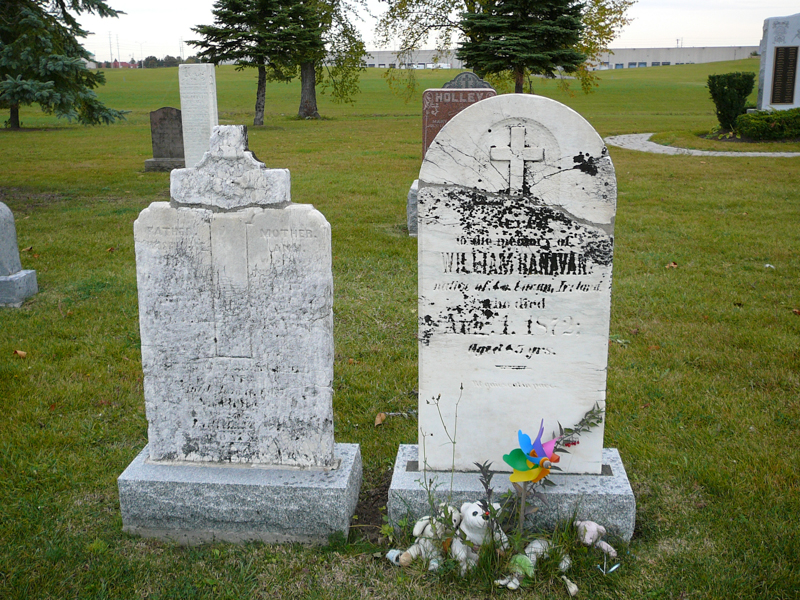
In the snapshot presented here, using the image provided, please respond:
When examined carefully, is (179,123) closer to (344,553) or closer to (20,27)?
(20,27)

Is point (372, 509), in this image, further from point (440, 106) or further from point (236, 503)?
point (440, 106)

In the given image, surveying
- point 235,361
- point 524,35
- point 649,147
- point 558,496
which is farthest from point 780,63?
point 235,361

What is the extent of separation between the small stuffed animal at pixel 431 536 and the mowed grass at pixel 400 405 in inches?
3.3

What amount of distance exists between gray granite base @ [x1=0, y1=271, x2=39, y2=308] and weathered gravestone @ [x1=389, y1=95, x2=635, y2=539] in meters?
5.03

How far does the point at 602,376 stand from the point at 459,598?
1.19 m

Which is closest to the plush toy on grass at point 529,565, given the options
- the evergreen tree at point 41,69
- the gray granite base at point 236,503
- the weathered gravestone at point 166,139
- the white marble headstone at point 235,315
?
the gray granite base at point 236,503

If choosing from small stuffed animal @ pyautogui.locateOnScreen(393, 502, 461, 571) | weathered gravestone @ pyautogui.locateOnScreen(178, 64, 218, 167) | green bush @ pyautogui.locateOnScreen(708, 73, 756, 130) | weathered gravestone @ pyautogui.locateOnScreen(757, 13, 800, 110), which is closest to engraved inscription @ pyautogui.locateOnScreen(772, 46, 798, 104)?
weathered gravestone @ pyautogui.locateOnScreen(757, 13, 800, 110)

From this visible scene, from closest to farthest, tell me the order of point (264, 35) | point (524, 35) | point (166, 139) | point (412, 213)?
point (412, 213) → point (166, 139) → point (524, 35) → point (264, 35)

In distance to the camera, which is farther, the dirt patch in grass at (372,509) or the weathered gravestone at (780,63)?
the weathered gravestone at (780,63)

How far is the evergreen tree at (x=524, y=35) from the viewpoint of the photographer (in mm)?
25016

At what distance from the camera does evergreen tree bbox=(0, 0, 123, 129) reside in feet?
33.0

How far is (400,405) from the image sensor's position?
4.69 metres

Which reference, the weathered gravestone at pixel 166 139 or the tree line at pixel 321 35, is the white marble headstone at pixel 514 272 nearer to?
the tree line at pixel 321 35

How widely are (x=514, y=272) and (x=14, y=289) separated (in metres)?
5.47
